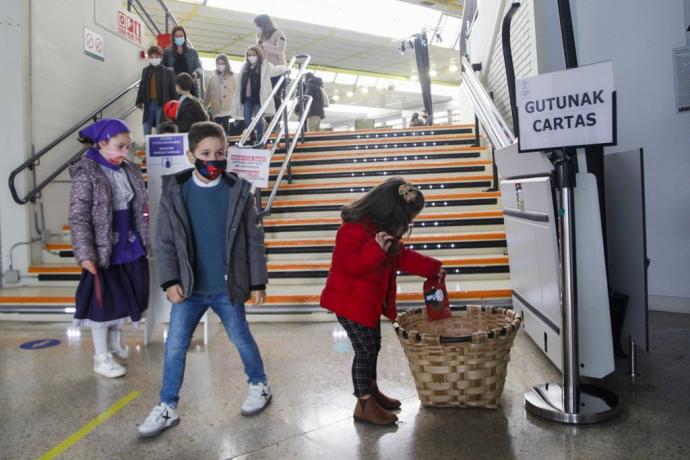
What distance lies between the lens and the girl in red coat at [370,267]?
2.08m

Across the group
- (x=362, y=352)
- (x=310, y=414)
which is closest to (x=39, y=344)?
(x=310, y=414)

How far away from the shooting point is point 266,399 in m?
2.42

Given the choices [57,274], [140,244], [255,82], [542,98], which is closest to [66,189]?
[57,274]

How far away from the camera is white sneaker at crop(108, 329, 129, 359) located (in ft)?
10.2

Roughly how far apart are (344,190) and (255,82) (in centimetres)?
202

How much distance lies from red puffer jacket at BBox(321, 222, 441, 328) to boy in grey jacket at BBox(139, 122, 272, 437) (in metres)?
0.37

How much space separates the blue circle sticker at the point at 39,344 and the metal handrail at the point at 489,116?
3.29 metres

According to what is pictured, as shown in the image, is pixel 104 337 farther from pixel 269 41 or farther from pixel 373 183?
pixel 269 41

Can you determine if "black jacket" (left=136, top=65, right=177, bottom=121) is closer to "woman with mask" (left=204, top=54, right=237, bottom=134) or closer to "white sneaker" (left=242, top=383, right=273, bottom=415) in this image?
"woman with mask" (left=204, top=54, right=237, bottom=134)

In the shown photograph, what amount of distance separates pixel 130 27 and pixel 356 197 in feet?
15.3

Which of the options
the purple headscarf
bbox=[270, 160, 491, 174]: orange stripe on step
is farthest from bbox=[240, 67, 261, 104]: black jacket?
the purple headscarf

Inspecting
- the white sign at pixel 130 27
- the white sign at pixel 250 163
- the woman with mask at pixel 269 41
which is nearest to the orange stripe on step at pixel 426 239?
the white sign at pixel 250 163

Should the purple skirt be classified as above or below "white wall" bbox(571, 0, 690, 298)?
below

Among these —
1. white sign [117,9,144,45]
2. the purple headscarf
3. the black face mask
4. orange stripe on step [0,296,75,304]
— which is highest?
white sign [117,9,144,45]
